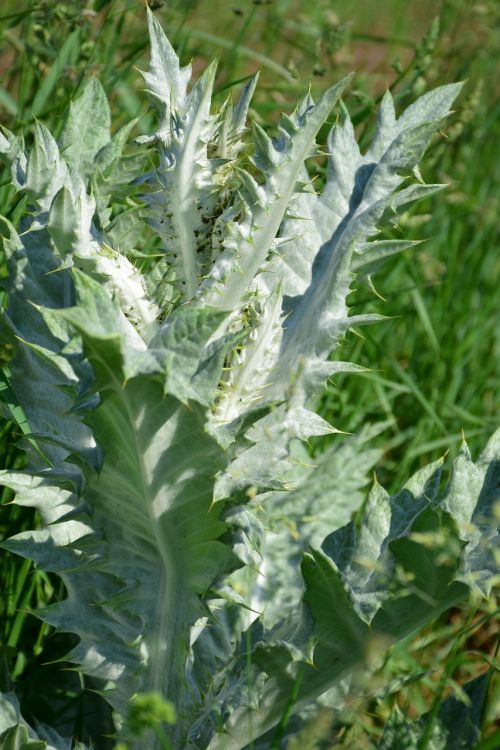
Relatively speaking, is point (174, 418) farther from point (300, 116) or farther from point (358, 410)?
point (358, 410)

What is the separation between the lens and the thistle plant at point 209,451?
1.28 meters

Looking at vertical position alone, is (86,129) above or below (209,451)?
above

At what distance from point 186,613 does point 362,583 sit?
294 mm

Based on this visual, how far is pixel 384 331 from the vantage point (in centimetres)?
274

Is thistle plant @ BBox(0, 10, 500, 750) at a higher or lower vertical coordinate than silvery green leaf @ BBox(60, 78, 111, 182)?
lower

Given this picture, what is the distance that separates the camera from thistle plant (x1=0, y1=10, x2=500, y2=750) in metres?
1.28

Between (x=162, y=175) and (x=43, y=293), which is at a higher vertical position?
(x=162, y=175)

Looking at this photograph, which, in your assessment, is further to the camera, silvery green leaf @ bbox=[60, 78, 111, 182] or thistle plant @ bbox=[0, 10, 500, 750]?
silvery green leaf @ bbox=[60, 78, 111, 182]

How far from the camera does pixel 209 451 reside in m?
1.27

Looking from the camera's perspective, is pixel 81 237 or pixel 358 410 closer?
pixel 81 237

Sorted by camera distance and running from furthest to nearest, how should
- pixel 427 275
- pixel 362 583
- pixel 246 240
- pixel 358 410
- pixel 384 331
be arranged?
1. pixel 427 275
2. pixel 384 331
3. pixel 358 410
4. pixel 362 583
5. pixel 246 240

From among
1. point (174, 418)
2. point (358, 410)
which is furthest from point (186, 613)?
point (358, 410)

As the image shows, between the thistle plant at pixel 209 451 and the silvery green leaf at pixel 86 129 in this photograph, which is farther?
the silvery green leaf at pixel 86 129

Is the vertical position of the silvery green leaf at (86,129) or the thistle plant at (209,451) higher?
the silvery green leaf at (86,129)
